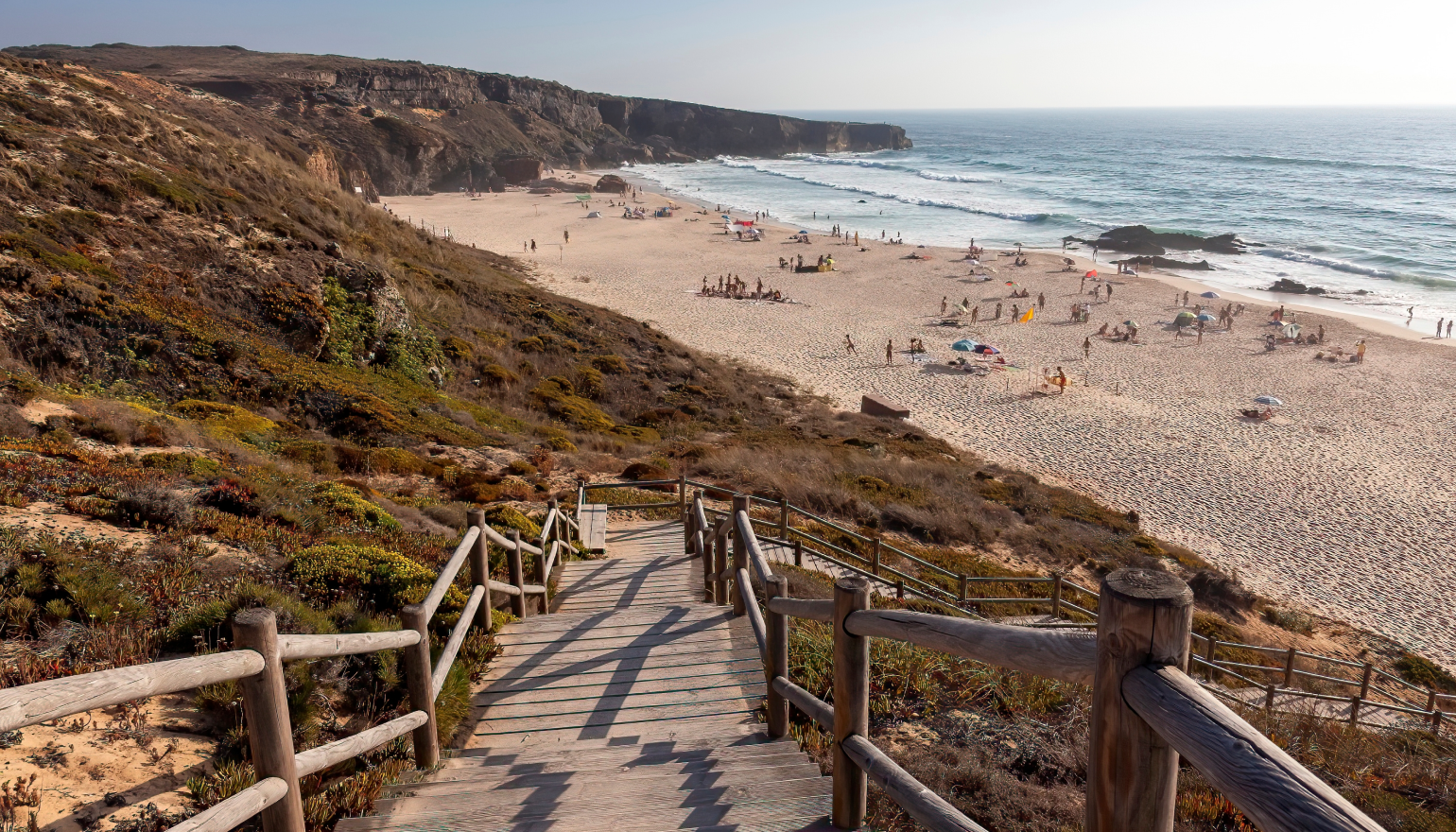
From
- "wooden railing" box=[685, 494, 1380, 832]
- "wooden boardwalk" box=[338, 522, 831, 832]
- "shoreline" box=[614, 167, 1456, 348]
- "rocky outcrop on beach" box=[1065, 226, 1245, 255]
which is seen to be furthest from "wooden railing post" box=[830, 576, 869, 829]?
"rocky outcrop on beach" box=[1065, 226, 1245, 255]

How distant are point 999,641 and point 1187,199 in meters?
88.8

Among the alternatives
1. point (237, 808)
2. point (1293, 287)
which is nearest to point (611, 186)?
point (1293, 287)

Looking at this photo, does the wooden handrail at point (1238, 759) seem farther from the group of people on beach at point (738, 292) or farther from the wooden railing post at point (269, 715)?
the group of people on beach at point (738, 292)

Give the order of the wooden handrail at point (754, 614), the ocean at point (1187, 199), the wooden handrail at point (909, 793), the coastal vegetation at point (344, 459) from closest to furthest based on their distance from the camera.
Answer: the wooden handrail at point (909, 793)
the coastal vegetation at point (344, 459)
the wooden handrail at point (754, 614)
the ocean at point (1187, 199)

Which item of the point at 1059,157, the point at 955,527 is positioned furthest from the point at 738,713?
the point at 1059,157

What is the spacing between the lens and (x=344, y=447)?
1215cm

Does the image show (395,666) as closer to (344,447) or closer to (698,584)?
(698,584)

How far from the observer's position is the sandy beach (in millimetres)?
16422

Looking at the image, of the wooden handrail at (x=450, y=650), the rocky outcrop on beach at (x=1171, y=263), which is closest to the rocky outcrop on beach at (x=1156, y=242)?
the rocky outcrop on beach at (x=1171, y=263)

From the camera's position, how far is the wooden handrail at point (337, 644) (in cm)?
277

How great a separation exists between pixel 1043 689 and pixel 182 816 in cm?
496

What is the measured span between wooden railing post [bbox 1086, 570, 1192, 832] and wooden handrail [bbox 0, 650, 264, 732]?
2267 mm

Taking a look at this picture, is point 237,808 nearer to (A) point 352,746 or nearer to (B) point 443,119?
(A) point 352,746

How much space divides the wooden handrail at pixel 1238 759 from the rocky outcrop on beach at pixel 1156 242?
200ft
